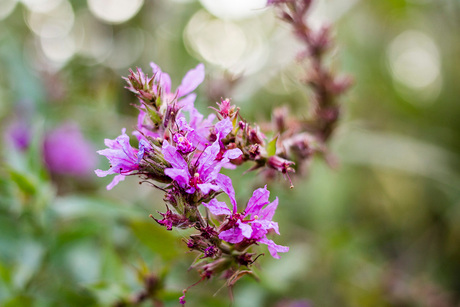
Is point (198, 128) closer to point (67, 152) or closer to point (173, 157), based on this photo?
point (173, 157)

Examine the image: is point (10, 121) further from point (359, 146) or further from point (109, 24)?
point (359, 146)

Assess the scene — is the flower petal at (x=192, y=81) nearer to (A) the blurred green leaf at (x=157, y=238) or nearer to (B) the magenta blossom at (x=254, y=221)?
(B) the magenta blossom at (x=254, y=221)

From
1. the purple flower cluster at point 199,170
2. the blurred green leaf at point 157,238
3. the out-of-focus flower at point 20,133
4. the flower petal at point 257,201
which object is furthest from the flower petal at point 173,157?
the out-of-focus flower at point 20,133

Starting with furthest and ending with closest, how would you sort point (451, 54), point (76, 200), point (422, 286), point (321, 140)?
point (451, 54) < point (422, 286) < point (76, 200) < point (321, 140)

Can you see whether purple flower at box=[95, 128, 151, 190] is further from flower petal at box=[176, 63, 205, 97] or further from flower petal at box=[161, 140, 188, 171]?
flower petal at box=[176, 63, 205, 97]

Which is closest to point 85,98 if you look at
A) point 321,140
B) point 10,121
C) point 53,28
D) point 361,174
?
point 10,121

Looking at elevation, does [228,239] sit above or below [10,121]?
above

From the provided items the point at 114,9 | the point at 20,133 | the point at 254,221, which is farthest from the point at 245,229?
the point at 114,9
